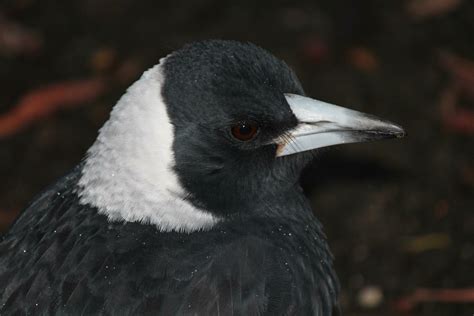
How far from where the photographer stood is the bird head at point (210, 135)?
3436mm

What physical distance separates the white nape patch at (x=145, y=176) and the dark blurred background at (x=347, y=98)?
141cm

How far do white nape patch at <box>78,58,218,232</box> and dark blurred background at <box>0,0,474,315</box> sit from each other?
4.63ft

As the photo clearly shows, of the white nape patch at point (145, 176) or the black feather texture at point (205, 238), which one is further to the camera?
the white nape patch at point (145, 176)

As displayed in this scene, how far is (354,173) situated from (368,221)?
31 cm

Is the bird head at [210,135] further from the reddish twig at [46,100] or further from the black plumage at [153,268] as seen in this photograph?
the reddish twig at [46,100]

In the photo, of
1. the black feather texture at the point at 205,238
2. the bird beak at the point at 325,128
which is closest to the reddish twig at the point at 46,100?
the black feather texture at the point at 205,238

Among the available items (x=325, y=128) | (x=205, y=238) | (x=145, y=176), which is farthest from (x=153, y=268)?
(x=325, y=128)

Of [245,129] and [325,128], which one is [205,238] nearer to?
[245,129]

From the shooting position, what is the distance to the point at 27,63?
5.80 meters

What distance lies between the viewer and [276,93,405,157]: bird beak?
140 inches

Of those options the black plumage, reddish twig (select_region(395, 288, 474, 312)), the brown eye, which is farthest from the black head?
reddish twig (select_region(395, 288, 474, 312))

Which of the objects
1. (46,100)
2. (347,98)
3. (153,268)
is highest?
(46,100)

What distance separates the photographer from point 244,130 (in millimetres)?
3461

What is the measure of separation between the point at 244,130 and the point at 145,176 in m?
0.35
